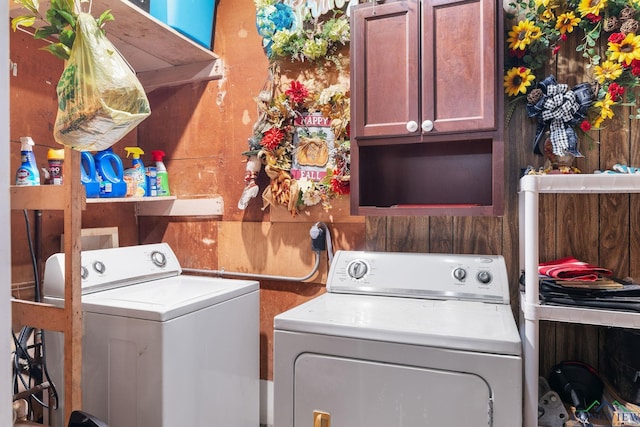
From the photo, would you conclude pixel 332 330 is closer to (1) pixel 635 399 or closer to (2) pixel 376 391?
(2) pixel 376 391

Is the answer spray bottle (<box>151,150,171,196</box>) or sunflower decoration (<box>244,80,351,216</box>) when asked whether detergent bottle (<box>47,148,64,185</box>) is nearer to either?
spray bottle (<box>151,150,171,196</box>)

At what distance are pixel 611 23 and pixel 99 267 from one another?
94.0 inches

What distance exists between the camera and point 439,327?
1318 mm

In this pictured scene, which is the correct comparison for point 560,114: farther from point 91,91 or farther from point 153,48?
point 153,48

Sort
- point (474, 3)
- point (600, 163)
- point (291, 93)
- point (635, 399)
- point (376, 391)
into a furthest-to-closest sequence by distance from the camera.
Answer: point (291, 93) → point (600, 163) → point (474, 3) → point (635, 399) → point (376, 391)

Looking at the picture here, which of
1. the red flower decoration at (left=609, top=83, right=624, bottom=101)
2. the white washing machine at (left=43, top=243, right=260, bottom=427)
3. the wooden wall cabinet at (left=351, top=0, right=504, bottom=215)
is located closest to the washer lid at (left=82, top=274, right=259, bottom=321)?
the white washing machine at (left=43, top=243, right=260, bottom=427)

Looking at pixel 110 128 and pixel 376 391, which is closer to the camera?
pixel 376 391

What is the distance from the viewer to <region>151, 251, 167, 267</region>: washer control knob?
2199mm

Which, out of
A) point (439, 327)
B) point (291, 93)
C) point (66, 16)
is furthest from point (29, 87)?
point (439, 327)

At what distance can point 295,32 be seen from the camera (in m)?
2.14

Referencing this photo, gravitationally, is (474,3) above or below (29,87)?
above

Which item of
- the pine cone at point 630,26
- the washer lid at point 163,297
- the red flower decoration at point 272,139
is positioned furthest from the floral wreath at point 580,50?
the washer lid at point 163,297

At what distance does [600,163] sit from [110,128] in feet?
6.32

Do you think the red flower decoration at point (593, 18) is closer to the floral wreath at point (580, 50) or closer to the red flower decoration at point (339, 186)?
the floral wreath at point (580, 50)
